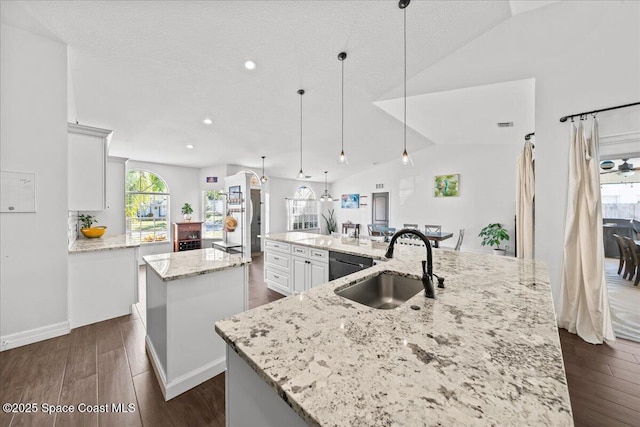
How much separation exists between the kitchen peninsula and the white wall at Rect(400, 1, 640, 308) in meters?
→ 3.27

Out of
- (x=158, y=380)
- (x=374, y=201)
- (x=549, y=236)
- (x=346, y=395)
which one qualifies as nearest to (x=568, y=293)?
(x=549, y=236)

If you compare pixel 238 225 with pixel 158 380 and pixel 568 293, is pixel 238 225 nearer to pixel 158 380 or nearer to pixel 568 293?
pixel 158 380

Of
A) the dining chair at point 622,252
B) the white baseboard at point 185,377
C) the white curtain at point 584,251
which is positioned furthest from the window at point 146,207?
the dining chair at point 622,252

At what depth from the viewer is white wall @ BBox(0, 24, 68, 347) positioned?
2.12 meters

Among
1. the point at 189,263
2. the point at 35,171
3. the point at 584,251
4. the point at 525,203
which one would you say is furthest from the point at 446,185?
the point at 35,171

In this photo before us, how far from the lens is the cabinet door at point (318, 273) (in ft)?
9.79

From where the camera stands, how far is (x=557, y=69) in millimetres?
2596

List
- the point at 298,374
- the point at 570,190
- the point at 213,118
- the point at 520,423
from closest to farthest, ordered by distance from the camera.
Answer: the point at 520,423, the point at 298,374, the point at 570,190, the point at 213,118

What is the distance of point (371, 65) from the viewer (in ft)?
9.40

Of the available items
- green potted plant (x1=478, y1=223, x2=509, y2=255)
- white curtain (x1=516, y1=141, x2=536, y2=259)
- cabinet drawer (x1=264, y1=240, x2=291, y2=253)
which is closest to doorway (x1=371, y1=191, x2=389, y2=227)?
green potted plant (x1=478, y1=223, x2=509, y2=255)

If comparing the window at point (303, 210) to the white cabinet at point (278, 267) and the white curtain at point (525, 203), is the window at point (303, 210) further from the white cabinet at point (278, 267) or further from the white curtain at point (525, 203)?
the white curtain at point (525, 203)

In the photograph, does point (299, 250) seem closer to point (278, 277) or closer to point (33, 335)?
point (278, 277)

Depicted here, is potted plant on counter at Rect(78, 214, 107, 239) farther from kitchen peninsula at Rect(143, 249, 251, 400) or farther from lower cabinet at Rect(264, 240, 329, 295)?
lower cabinet at Rect(264, 240, 329, 295)

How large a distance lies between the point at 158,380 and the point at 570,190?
4.22m
